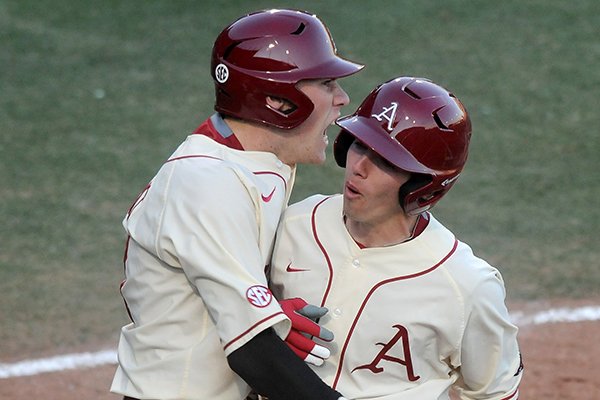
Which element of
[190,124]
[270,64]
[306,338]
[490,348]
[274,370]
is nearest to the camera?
[274,370]

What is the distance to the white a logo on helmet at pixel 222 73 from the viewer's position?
12.4 ft

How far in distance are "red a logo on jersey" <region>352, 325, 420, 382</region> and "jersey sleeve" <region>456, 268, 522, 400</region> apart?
173 mm

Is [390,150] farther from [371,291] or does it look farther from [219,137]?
[219,137]

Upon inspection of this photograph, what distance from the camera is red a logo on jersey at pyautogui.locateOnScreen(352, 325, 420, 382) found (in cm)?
353

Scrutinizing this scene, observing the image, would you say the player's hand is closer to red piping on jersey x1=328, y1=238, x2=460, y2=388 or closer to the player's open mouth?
red piping on jersey x1=328, y1=238, x2=460, y2=388

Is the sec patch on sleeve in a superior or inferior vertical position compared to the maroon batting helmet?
inferior

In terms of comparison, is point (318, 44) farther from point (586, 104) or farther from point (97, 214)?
point (586, 104)

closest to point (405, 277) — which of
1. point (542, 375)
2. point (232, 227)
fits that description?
point (232, 227)

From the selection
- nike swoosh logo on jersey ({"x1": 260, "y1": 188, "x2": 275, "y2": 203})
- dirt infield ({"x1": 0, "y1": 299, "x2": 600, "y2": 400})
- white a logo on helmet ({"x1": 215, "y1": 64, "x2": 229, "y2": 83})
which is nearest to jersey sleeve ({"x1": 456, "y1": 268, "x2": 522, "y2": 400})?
nike swoosh logo on jersey ({"x1": 260, "y1": 188, "x2": 275, "y2": 203})

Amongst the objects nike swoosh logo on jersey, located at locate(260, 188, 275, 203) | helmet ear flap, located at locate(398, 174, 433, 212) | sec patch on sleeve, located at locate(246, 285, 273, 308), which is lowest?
sec patch on sleeve, located at locate(246, 285, 273, 308)

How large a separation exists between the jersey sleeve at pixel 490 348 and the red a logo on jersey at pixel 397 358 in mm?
173

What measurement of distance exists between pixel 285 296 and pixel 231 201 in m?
0.48

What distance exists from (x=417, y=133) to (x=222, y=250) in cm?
70

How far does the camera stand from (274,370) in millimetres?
3338
